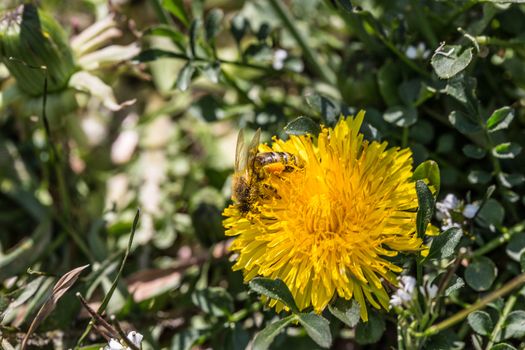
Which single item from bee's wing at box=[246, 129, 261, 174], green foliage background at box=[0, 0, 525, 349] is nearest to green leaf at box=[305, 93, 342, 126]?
green foliage background at box=[0, 0, 525, 349]

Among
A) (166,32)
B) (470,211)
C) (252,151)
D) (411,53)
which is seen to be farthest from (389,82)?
(166,32)

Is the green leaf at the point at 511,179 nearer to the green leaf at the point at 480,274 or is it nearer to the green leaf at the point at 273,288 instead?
the green leaf at the point at 480,274

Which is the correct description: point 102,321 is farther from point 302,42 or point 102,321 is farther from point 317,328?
point 302,42

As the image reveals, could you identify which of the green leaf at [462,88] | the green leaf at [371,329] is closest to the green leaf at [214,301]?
the green leaf at [371,329]

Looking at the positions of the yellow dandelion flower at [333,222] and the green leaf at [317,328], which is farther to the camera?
the yellow dandelion flower at [333,222]

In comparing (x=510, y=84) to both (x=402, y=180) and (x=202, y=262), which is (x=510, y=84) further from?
(x=202, y=262)
